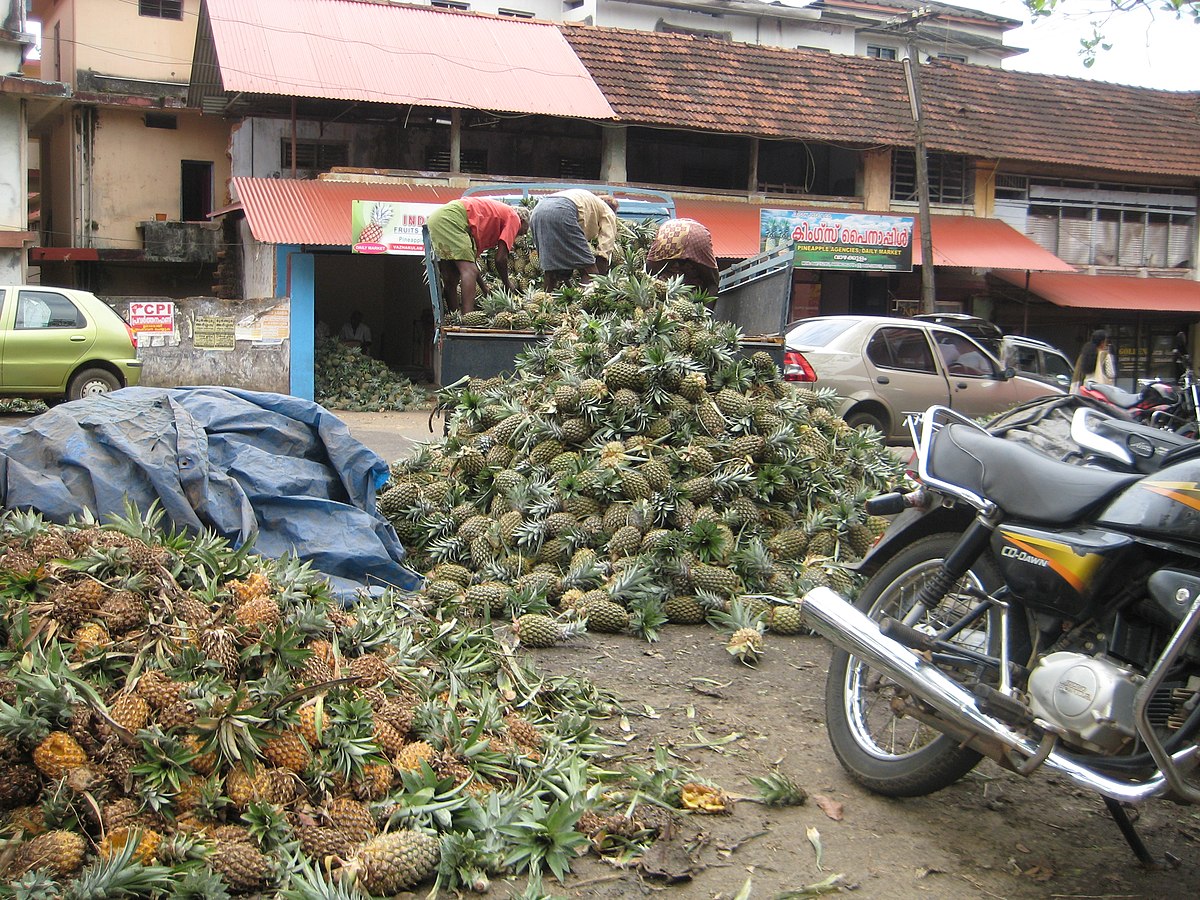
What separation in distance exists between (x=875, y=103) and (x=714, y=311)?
17965 mm

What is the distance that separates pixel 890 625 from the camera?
3.65 metres

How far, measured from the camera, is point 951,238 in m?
25.5

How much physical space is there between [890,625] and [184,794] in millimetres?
2253

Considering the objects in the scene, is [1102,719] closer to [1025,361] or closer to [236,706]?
[236,706]

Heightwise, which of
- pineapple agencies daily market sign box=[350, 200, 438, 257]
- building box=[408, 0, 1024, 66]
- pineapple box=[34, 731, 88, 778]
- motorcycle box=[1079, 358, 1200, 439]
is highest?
building box=[408, 0, 1024, 66]

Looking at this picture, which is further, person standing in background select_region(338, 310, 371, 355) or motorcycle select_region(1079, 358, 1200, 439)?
person standing in background select_region(338, 310, 371, 355)

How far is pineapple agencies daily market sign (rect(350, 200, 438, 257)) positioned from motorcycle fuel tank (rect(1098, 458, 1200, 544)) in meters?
16.9

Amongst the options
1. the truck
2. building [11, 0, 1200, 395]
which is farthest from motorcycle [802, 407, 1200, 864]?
building [11, 0, 1200, 395]

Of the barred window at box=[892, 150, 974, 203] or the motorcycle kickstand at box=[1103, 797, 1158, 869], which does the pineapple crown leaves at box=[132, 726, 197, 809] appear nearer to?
the motorcycle kickstand at box=[1103, 797, 1158, 869]

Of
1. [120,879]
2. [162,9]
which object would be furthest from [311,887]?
[162,9]

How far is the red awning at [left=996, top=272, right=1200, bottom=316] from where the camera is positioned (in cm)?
2631

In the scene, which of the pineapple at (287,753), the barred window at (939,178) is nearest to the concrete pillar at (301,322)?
the barred window at (939,178)

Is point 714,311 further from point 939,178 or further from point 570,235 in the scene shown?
point 939,178

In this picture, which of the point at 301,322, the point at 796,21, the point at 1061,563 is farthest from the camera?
the point at 796,21
